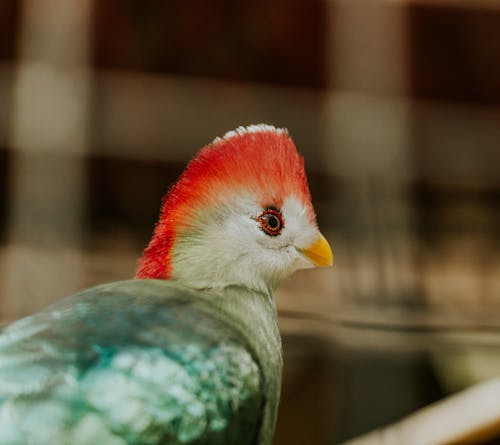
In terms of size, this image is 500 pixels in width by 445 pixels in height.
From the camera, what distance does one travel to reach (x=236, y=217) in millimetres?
1292

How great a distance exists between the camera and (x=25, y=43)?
6.77 ft

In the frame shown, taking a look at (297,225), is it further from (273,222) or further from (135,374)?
(135,374)

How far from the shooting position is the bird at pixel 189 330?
95 centimetres

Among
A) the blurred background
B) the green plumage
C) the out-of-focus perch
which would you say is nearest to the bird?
the green plumage

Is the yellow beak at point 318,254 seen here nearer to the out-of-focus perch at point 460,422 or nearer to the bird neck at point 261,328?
the bird neck at point 261,328

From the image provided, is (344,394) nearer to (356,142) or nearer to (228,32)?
(356,142)

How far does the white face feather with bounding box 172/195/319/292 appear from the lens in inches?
50.3

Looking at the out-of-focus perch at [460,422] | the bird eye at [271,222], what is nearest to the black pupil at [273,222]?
the bird eye at [271,222]

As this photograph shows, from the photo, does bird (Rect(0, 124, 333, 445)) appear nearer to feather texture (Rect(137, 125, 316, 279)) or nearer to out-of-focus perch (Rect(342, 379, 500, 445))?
feather texture (Rect(137, 125, 316, 279))

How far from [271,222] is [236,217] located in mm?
50

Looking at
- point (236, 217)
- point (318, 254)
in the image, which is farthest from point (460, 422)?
point (236, 217)

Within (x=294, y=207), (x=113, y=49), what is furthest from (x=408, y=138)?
(x=294, y=207)

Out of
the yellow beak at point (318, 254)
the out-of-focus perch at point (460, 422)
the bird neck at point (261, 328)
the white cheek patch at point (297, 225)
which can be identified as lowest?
the out-of-focus perch at point (460, 422)

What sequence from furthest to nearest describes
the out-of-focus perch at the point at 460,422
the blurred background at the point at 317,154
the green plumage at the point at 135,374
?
the blurred background at the point at 317,154
the out-of-focus perch at the point at 460,422
the green plumage at the point at 135,374
